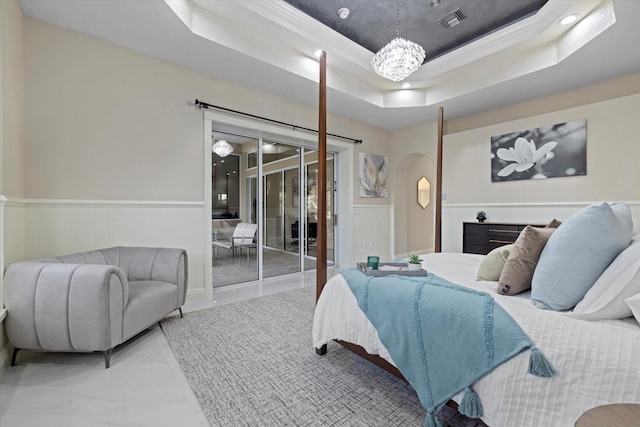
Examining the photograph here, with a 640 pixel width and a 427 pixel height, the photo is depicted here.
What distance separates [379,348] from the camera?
5.04ft

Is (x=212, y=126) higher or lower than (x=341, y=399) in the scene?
higher

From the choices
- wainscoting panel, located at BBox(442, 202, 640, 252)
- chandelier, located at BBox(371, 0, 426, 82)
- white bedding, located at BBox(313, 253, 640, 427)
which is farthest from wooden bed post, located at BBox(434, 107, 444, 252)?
wainscoting panel, located at BBox(442, 202, 640, 252)

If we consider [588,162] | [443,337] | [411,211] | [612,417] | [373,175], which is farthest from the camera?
[411,211]

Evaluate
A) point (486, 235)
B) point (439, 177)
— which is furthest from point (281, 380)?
point (486, 235)

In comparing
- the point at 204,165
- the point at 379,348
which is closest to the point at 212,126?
the point at 204,165

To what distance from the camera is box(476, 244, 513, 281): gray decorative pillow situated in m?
1.83

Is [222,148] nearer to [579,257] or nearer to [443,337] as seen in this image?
[443,337]

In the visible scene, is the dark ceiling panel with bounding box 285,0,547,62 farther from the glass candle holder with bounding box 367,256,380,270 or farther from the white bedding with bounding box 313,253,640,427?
the white bedding with bounding box 313,253,640,427

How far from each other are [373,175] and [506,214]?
237 centimetres

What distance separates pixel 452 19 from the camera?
10.5ft

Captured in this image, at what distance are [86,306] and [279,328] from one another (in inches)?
56.4

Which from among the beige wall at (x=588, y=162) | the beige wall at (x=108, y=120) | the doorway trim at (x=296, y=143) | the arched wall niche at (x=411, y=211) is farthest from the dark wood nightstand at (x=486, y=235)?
the beige wall at (x=108, y=120)

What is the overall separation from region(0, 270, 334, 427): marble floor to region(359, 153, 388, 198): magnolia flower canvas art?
4223 millimetres

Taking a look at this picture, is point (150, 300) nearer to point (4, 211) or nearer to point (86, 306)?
point (86, 306)
